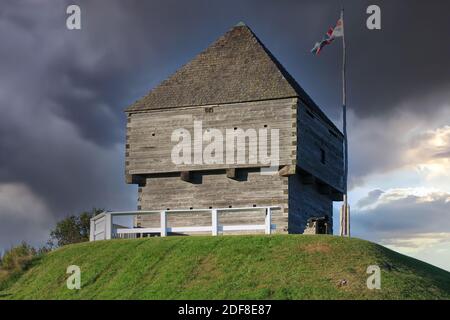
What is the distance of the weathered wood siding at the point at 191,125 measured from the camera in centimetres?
3875

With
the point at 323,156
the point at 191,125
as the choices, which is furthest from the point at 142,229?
the point at 323,156

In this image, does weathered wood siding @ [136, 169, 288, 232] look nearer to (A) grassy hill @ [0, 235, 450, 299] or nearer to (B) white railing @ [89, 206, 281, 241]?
(B) white railing @ [89, 206, 281, 241]

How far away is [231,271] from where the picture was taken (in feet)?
92.4

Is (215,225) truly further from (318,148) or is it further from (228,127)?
(318,148)

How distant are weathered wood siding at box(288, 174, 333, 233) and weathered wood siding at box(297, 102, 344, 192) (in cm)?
77

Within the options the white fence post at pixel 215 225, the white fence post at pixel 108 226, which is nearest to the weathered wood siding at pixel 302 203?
the white fence post at pixel 215 225

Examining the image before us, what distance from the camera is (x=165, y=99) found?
41.7 m

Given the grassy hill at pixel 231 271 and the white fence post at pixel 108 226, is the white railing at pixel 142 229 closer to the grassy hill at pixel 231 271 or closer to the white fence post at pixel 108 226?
the white fence post at pixel 108 226

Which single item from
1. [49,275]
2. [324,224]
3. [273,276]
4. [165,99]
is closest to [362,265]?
[273,276]

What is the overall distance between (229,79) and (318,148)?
231 inches

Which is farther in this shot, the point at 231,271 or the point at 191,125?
the point at 191,125

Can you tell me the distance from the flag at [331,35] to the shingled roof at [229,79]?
2.17m
